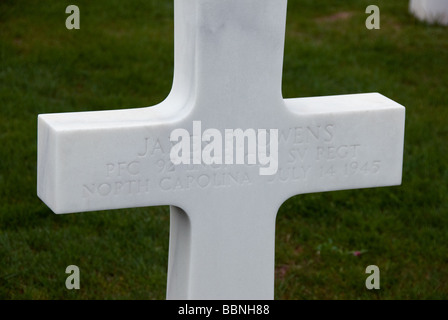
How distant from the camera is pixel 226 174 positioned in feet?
8.98

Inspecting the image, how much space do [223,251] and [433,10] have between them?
5.46 metres

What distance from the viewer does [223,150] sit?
270 centimetres

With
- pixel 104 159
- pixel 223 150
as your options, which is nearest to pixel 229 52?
pixel 223 150

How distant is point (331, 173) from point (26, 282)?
70.4 inches

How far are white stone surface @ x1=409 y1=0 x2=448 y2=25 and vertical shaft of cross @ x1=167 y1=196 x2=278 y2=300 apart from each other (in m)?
5.32

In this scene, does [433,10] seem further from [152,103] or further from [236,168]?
[236,168]

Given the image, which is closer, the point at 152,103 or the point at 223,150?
the point at 223,150

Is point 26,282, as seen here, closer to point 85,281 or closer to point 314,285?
point 85,281

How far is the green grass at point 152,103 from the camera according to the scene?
4.18 m

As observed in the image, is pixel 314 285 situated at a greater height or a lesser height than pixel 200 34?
lesser

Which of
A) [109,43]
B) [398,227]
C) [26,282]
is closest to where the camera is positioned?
[26,282]

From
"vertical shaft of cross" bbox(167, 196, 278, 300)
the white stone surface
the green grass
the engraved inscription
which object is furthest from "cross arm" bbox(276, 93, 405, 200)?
the white stone surface

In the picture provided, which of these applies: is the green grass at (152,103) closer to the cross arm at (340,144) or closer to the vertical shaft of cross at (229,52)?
the cross arm at (340,144)

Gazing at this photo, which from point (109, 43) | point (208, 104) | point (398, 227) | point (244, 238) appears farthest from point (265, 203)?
point (109, 43)
